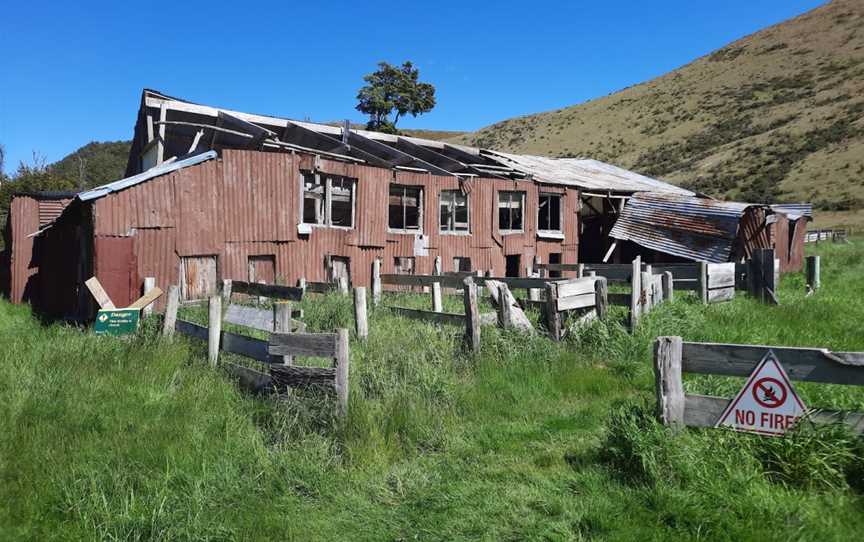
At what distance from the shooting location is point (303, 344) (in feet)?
21.0

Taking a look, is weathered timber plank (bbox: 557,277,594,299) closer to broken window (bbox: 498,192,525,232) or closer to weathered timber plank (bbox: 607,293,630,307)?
weathered timber plank (bbox: 607,293,630,307)

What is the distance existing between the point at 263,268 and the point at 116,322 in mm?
7602

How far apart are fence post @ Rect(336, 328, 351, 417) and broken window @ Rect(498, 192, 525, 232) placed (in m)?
17.1

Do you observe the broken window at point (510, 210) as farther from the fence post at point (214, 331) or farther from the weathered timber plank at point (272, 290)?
the fence post at point (214, 331)

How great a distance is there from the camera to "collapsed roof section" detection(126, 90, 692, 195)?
63.2ft

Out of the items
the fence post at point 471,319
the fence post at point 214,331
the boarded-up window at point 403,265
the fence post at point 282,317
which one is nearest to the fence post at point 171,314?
the fence post at point 214,331

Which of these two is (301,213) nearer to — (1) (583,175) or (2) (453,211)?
(2) (453,211)

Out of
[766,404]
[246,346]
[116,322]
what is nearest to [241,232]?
[116,322]

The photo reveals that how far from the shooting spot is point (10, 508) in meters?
4.38

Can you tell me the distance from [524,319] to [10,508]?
6.43 meters

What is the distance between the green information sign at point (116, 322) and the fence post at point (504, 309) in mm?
5539

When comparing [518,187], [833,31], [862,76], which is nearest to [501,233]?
[518,187]

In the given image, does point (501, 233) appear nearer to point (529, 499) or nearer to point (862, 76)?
point (529, 499)

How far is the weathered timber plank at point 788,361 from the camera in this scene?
4285 millimetres
